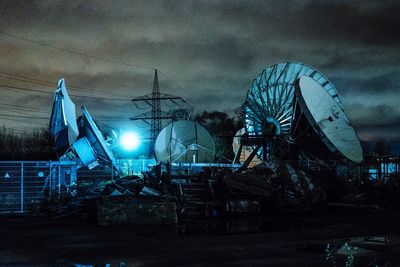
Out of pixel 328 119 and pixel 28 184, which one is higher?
pixel 328 119

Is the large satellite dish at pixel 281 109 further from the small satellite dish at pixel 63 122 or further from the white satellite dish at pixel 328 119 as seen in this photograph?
the small satellite dish at pixel 63 122

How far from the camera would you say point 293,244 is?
14.2m

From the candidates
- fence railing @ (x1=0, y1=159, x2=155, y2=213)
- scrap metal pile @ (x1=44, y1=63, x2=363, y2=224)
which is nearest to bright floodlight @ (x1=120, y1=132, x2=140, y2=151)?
scrap metal pile @ (x1=44, y1=63, x2=363, y2=224)

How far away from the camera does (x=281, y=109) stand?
37.2m

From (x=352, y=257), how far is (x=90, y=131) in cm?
1999

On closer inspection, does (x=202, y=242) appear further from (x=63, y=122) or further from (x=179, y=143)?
(x=179, y=143)

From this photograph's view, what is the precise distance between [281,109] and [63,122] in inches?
636

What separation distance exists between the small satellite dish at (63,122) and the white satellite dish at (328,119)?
13.7 metres

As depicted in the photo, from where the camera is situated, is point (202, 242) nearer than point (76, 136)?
Yes

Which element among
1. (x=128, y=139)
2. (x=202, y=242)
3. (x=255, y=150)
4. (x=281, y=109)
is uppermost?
(x=281, y=109)

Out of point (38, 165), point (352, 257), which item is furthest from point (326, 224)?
point (38, 165)

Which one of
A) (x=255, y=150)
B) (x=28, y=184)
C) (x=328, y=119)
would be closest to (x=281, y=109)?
(x=255, y=150)

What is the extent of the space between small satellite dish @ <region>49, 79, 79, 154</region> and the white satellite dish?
13.7 m

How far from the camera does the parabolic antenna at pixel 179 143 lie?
3919cm
